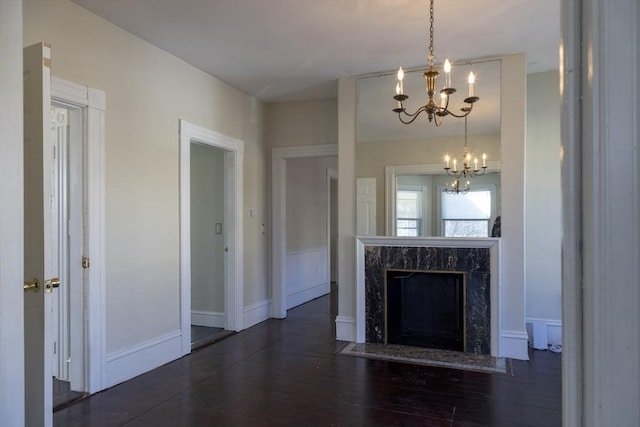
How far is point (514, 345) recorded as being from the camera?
374cm

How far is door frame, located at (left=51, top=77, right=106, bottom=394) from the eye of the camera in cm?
293

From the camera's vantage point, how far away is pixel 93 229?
296 centimetres

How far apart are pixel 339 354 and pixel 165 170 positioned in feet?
7.65

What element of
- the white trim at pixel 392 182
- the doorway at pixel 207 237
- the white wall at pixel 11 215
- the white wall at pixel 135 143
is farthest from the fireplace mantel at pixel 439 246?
the white wall at pixel 11 215

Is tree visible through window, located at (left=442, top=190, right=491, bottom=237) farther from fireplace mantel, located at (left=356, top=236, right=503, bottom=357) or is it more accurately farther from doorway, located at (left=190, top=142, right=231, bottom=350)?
doorway, located at (left=190, top=142, right=231, bottom=350)

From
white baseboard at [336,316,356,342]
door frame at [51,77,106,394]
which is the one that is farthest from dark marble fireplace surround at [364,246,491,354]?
door frame at [51,77,106,394]

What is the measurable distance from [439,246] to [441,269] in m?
→ 0.22

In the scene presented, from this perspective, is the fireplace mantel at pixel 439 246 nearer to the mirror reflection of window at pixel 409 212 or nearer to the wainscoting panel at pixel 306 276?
the mirror reflection of window at pixel 409 212

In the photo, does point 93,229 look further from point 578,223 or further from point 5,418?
point 578,223

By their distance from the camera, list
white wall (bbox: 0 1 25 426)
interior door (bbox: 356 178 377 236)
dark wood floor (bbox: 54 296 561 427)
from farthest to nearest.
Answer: interior door (bbox: 356 178 377 236) → dark wood floor (bbox: 54 296 561 427) → white wall (bbox: 0 1 25 426)

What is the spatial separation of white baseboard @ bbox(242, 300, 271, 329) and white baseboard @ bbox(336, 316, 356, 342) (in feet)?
3.74

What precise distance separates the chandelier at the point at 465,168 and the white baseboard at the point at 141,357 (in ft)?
9.71

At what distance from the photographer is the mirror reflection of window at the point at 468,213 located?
3883mm

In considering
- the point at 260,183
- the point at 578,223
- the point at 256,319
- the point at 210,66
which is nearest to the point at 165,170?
the point at 210,66
